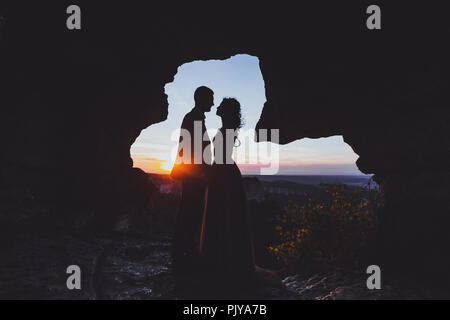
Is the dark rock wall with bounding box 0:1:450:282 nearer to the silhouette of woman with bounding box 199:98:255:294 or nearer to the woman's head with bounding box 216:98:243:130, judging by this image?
the woman's head with bounding box 216:98:243:130

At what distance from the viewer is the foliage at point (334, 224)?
6141 mm

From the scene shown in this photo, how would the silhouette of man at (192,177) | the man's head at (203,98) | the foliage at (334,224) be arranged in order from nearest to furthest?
the silhouette of man at (192,177), the man's head at (203,98), the foliage at (334,224)

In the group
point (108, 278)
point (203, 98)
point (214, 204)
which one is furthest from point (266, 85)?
point (108, 278)

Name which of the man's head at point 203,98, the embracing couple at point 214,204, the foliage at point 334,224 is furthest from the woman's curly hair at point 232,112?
the foliage at point 334,224

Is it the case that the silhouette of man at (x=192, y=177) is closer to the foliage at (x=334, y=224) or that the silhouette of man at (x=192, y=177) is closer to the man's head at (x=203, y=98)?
the man's head at (x=203, y=98)

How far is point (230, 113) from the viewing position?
4316 mm

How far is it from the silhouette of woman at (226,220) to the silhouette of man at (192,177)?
1.23 ft

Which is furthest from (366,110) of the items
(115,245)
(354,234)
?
(115,245)

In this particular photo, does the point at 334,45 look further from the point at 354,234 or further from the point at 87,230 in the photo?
the point at 87,230

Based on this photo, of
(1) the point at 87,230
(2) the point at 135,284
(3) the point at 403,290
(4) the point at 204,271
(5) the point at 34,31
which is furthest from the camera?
(1) the point at 87,230

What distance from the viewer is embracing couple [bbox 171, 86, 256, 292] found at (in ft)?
13.2

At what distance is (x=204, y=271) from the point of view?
4074 millimetres

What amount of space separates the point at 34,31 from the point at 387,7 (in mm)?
7772

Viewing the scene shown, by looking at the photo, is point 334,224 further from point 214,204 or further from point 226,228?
point 214,204
